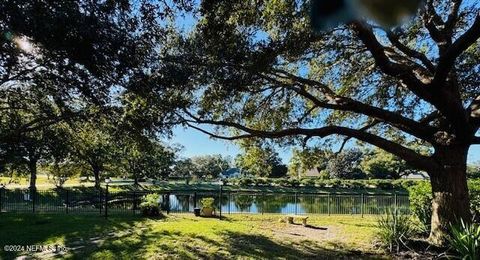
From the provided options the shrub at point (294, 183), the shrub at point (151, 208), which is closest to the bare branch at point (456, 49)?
the shrub at point (151, 208)

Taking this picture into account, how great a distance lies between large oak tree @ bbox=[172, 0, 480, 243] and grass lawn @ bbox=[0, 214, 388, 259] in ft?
9.67

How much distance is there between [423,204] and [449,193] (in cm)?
288

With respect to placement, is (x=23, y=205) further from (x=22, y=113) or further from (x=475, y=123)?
(x=475, y=123)

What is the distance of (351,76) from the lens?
1391 cm

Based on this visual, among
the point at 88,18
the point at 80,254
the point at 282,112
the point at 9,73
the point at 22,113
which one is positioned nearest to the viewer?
the point at 88,18

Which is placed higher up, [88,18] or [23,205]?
[88,18]

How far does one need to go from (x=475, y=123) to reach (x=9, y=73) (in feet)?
36.3

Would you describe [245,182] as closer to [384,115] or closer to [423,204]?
[423,204]

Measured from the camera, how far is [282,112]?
1442 centimetres

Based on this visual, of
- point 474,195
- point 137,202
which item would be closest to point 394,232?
point 474,195

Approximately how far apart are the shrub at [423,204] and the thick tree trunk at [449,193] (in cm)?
115

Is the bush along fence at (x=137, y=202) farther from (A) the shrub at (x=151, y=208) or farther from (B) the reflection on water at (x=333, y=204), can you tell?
(A) the shrub at (x=151, y=208)

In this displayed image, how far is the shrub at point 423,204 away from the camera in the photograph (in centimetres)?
1241

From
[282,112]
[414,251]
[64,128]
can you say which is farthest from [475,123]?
[64,128]
